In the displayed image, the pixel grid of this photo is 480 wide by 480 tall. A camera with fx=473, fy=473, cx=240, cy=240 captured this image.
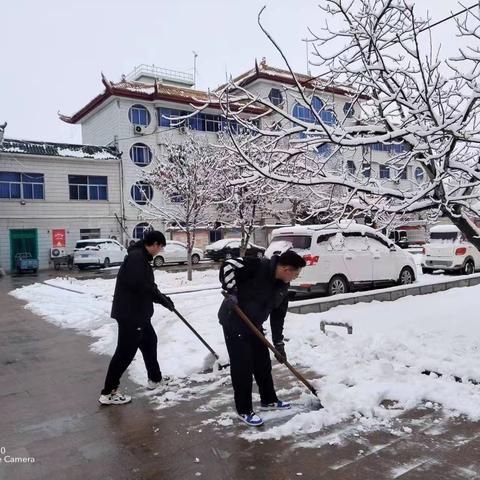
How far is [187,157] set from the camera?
707 inches

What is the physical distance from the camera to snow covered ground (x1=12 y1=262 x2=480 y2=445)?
13.0 ft

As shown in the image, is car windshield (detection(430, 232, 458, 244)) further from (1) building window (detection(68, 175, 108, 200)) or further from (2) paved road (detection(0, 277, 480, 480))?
(1) building window (detection(68, 175, 108, 200))

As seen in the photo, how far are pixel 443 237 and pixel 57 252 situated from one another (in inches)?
775

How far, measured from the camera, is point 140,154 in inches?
1156

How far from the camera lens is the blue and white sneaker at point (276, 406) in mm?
4090

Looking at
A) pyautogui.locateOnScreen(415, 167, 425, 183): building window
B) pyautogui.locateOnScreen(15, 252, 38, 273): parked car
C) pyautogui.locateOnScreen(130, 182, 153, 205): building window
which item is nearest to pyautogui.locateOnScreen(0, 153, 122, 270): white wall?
pyautogui.locateOnScreen(130, 182, 153, 205): building window

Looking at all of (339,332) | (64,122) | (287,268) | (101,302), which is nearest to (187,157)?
(101,302)

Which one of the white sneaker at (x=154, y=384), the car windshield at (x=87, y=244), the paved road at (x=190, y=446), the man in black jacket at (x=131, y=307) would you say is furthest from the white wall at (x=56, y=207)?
the man in black jacket at (x=131, y=307)

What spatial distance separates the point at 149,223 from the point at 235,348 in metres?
23.8

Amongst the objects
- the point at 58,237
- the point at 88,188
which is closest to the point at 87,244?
the point at 58,237

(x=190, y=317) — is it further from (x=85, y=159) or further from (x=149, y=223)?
(x=85, y=159)

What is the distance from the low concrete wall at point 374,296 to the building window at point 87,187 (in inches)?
859

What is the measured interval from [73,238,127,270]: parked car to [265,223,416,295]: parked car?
13.8 meters

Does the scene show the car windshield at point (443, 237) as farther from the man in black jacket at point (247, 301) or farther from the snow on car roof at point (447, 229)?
the man in black jacket at point (247, 301)
